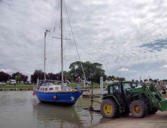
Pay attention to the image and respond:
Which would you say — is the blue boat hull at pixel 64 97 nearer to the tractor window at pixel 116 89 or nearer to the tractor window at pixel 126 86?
the tractor window at pixel 116 89

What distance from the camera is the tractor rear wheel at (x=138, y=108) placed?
33.4 feet

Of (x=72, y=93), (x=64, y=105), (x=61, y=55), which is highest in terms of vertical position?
(x=61, y=55)

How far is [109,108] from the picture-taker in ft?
39.0

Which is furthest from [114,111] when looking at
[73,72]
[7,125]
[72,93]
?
[73,72]

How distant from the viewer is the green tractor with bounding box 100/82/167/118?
1032 centimetres

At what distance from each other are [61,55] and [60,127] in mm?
13263

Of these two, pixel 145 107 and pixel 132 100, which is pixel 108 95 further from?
pixel 145 107

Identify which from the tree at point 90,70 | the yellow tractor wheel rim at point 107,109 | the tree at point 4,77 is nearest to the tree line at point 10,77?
the tree at point 4,77

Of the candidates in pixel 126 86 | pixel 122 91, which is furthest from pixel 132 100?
pixel 126 86

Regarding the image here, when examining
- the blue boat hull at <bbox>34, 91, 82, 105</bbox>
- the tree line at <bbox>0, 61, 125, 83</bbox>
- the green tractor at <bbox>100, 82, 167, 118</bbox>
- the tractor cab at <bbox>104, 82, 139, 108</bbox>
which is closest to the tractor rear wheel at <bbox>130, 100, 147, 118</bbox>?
the green tractor at <bbox>100, 82, 167, 118</bbox>

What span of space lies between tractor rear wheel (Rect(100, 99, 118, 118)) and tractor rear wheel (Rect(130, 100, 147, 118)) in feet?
3.51

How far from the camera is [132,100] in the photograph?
437 inches

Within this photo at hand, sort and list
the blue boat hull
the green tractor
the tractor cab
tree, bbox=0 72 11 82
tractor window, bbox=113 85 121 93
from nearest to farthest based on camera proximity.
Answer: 1. the green tractor
2. the tractor cab
3. tractor window, bbox=113 85 121 93
4. the blue boat hull
5. tree, bbox=0 72 11 82

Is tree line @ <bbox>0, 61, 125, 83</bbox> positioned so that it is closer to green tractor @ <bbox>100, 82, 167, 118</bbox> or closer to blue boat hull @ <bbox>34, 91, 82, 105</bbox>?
blue boat hull @ <bbox>34, 91, 82, 105</bbox>
